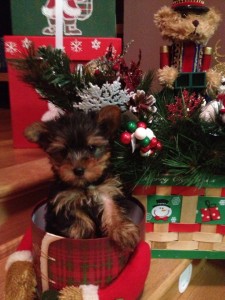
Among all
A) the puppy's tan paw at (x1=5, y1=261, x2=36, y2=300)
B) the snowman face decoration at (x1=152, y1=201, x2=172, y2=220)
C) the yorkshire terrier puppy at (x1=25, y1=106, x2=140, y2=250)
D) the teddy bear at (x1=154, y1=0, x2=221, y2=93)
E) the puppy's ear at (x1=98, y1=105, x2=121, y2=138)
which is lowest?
the puppy's tan paw at (x1=5, y1=261, x2=36, y2=300)

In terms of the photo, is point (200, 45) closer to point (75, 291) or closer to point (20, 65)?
point (20, 65)

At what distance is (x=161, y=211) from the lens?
2.57ft

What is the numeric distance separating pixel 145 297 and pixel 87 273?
22 centimetres

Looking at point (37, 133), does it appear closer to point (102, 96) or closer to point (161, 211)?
point (102, 96)

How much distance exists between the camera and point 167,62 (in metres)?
0.92

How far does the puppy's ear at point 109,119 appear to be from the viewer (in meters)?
0.63

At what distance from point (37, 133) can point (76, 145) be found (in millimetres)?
82

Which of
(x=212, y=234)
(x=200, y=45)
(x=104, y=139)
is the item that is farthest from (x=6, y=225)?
(x=200, y=45)

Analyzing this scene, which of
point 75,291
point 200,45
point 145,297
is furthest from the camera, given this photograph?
point 200,45

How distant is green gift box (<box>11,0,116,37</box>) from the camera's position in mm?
1054

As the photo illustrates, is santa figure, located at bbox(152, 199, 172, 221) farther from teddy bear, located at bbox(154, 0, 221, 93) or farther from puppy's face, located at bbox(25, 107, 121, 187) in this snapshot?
teddy bear, located at bbox(154, 0, 221, 93)

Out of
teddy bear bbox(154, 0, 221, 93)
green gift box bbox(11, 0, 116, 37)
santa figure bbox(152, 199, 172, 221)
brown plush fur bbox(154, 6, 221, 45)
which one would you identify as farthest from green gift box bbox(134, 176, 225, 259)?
green gift box bbox(11, 0, 116, 37)

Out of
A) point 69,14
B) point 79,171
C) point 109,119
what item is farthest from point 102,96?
point 69,14

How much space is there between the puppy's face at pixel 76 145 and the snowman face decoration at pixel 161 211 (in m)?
0.21
